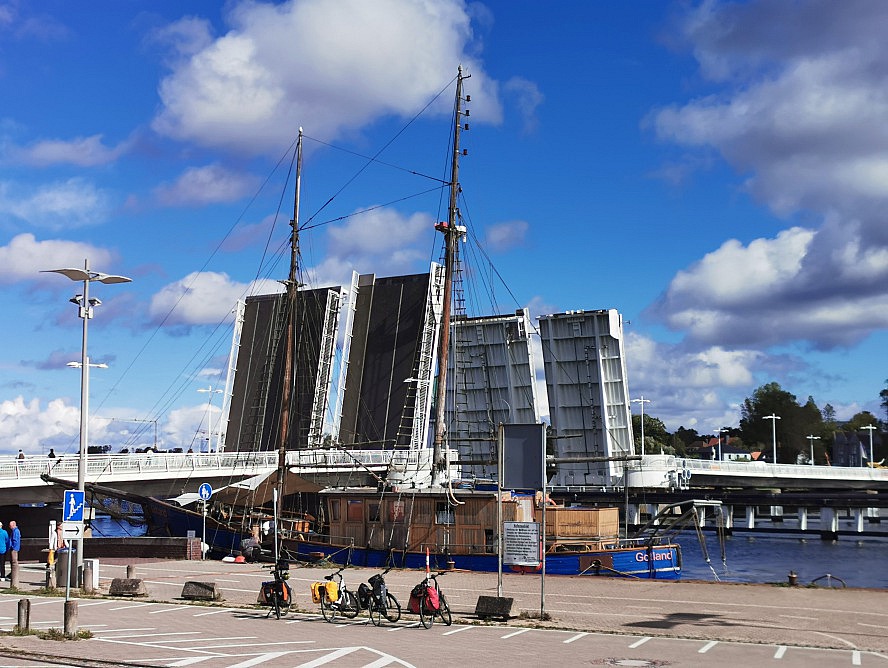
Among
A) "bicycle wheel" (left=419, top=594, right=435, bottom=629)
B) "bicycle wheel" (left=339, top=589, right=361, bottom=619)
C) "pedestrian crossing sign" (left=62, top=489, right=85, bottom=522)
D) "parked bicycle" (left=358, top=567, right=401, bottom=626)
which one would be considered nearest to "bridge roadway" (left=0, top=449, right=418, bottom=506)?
"bicycle wheel" (left=339, top=589, right=361, bottom=619)

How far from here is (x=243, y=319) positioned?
68500 millimetres

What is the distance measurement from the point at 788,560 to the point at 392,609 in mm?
43642

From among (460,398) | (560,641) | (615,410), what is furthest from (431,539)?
(460,398)

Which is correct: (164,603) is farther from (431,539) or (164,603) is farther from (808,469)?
(808,469)

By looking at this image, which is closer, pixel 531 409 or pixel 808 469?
pixel 531 409

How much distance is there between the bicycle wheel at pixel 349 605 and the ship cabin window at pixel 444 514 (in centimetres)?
1369

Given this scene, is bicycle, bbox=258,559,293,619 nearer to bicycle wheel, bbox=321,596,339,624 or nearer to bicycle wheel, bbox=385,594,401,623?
bicycle wheel, bbox=321,596,339,624

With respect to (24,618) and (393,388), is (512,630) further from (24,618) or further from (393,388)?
(393,388)

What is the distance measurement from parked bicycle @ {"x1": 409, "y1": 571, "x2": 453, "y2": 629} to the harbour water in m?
18.7

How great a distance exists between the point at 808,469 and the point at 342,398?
48.2 metres

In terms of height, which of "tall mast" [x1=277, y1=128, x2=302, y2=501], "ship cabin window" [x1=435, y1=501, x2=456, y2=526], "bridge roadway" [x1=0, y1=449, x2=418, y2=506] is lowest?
"ship cabin window" [x1=435, y1=501, x2=456, y2=526]

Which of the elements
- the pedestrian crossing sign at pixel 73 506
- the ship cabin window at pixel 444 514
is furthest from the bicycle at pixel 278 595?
the ship cabin window at pixel 444 514

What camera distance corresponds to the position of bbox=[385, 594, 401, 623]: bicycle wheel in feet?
65.7

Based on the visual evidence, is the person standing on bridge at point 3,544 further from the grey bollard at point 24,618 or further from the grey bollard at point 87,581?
the grey bollard at point 24,618
